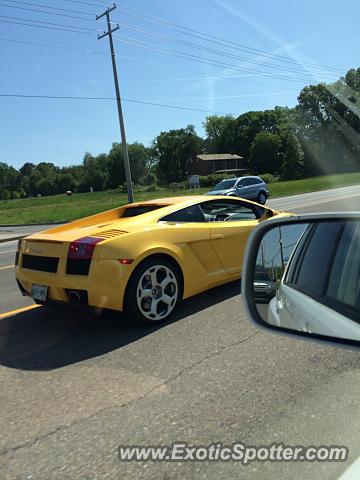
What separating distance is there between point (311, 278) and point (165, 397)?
5.73ft

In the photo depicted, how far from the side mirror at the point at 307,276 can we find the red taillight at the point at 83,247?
8.27 ft

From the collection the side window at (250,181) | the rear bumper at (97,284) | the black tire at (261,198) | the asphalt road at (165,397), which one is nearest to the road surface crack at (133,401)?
the asphalt road at (165,397)

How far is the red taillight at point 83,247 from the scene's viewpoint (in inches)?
171

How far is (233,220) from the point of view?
238 inches

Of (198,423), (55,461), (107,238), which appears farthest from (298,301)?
(107,238)

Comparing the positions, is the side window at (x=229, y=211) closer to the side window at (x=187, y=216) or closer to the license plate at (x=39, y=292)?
the side window at (x=187, y=216)

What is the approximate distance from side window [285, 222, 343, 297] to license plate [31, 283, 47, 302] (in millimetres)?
3303

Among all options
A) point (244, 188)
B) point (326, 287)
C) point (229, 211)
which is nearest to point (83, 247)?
point (229, 211)

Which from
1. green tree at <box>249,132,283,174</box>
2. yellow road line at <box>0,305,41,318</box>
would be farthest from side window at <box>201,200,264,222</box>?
green tree at <box>249,132,283,174</box>

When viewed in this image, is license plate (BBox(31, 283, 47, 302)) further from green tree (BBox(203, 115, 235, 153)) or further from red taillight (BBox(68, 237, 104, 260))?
green tree (BBox(203, 115, 235, 153))

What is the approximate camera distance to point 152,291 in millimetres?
4621

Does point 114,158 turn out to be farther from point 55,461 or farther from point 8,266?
point 55,461

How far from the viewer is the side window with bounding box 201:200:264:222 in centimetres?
587

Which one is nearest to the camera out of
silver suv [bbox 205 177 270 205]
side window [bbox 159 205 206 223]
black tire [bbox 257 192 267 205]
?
side window [bbox 159 205 206 223]
